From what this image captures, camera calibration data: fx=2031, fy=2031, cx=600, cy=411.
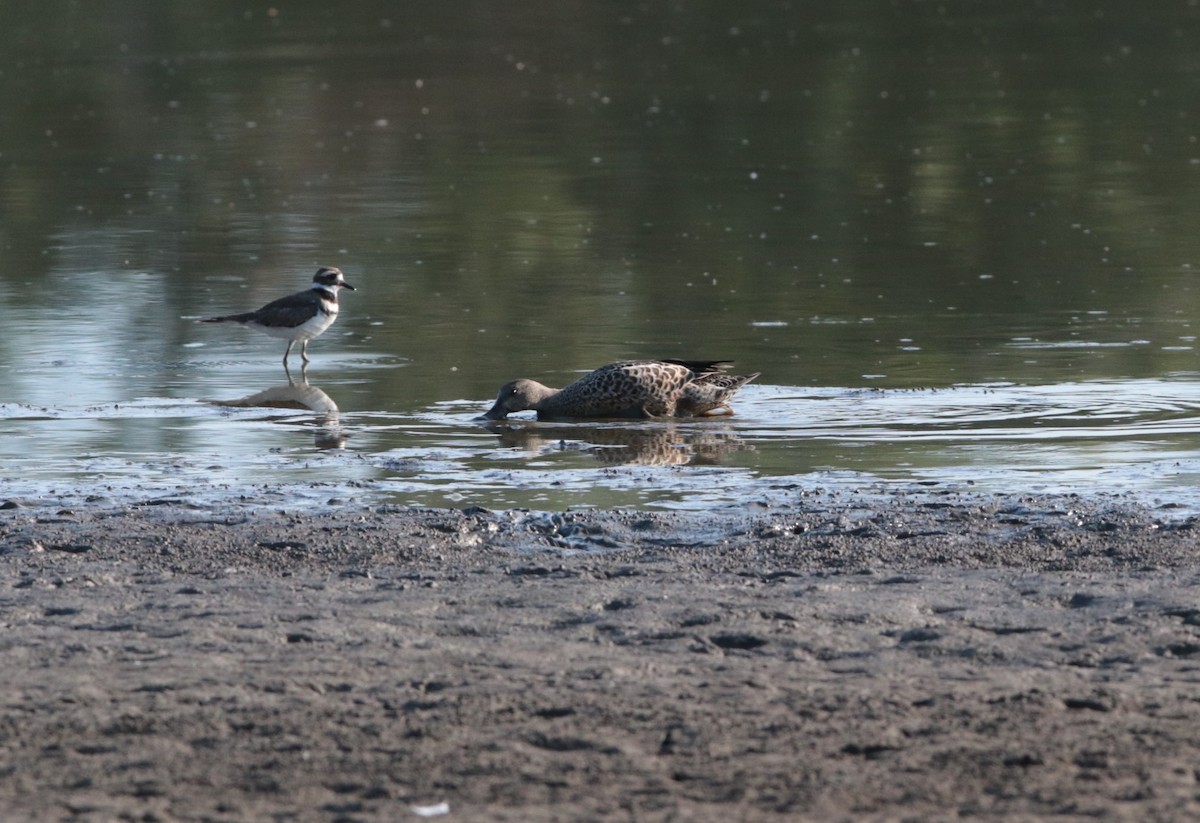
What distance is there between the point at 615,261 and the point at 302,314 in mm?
4413

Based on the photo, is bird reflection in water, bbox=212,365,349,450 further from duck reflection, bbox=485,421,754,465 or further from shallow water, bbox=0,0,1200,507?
duck reflection, bbox=485,421,754,465

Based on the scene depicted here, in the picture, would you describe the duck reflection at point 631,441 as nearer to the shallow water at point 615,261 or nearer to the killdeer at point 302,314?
the shallow water at point 615,261

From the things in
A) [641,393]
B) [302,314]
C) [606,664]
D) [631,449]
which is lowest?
[606,664]

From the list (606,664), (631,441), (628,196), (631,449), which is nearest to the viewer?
(606,664)

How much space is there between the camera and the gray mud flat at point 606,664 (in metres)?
5.02

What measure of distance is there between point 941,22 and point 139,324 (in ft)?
90.1

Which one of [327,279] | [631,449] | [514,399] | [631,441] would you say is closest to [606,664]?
[631,449]

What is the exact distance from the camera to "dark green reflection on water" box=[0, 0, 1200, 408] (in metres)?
12.7

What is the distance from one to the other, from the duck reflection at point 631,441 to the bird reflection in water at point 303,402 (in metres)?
0.81

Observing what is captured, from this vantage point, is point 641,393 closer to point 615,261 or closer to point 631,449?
point 631,449

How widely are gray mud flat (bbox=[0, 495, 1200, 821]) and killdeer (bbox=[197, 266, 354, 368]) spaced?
4.06 m

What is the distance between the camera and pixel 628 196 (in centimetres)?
1950

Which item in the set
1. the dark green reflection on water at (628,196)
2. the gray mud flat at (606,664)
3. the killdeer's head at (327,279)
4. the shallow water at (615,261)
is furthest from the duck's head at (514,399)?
the gray mud flat at (606,664)

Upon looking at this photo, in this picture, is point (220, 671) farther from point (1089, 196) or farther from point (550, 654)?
point (1089, 196)
